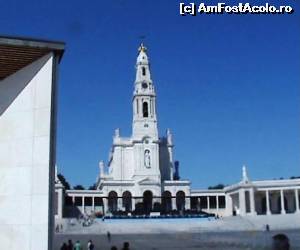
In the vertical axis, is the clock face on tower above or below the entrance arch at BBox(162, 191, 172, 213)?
above

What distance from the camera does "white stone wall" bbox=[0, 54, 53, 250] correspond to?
14359 millimetres

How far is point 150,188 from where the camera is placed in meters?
81.6

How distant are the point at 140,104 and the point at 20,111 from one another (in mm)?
71699

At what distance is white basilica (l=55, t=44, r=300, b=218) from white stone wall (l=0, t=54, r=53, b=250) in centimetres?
6118

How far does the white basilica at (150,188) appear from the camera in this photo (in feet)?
254

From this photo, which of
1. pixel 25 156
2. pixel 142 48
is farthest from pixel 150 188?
pixel 25 156

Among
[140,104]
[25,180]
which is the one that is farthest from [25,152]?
[140,104]

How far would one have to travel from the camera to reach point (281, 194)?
252ft

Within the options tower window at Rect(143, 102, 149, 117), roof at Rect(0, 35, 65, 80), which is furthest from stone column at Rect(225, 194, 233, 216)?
roof at Rect(0, 35, 65, 80)

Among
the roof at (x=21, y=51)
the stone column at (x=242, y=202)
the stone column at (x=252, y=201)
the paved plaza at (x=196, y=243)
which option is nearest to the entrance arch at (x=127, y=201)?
the stone column at (x=242, y=202)

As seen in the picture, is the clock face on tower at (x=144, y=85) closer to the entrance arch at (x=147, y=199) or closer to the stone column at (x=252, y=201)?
the entrance arch at (x=147, y=199)

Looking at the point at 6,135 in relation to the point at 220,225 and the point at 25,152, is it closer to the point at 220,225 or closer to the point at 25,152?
the point at 25,152

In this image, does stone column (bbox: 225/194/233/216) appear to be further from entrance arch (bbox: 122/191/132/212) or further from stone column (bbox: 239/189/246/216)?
entrance arch (bbox: 122/191/132/212)

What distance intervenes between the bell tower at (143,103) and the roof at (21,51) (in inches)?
2740
